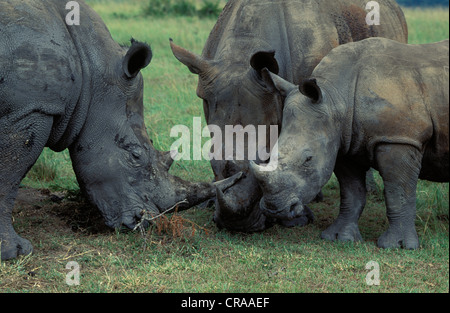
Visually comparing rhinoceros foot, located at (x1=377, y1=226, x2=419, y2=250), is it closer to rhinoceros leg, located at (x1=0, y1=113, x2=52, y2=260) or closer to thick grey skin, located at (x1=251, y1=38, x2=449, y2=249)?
thick grey skin, located at (x1=251, y1=38, x2=449, y2=249)

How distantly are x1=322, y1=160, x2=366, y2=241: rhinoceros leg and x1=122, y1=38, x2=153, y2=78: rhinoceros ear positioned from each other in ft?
6.08

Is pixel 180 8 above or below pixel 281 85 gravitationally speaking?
above

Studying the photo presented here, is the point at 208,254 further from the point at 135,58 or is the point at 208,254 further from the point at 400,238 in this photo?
the point at 135,58

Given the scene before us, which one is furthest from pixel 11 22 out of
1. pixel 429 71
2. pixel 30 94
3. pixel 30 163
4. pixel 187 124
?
pixel 187 124

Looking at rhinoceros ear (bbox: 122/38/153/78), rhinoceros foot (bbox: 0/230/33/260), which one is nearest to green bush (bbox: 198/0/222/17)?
rhinoceros ear (bbox: 122/38/153/78)

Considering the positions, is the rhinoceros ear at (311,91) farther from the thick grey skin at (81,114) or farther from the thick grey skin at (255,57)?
the thick grey skin at (81,114)

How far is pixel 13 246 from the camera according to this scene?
5449mm

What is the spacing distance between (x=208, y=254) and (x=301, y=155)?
105 cm

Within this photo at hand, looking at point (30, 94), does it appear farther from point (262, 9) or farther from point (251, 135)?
point (262, 9)

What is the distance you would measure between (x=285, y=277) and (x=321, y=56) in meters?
2.24

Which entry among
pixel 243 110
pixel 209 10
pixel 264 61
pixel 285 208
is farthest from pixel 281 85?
pixel 209 10

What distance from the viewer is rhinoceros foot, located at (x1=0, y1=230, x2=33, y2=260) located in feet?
17.7

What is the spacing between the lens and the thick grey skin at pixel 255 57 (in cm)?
596

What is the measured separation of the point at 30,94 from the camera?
5438mm
